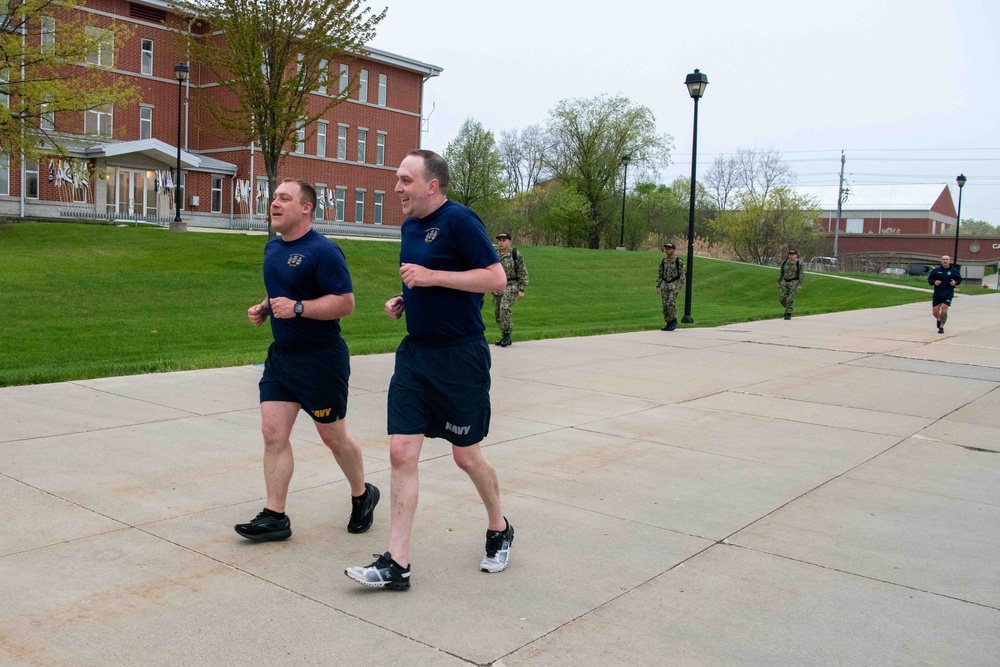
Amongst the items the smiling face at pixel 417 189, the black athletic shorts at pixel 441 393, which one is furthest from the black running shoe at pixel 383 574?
the smiling face at pixel 417 189

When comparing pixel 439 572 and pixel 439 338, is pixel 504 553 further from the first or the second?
pixel 439 338

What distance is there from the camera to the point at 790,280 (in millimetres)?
24484

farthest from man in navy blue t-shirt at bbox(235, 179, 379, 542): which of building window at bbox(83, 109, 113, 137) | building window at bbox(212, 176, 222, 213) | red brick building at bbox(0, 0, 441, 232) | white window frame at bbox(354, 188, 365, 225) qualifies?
white window frame at bbox(354, 188, 365, 225)

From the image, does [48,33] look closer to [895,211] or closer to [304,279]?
[304,279]

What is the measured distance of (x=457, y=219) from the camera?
14.3 feet

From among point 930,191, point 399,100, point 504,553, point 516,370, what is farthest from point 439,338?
point 930,191

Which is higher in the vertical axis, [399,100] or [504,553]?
[399,100]

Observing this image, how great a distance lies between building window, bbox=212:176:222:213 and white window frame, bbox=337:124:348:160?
283 inches

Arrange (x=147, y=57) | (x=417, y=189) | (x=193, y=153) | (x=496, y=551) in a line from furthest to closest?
(x=193, y=153), (x=147, y=57), (x=496, y=551), (x=417, y=189)

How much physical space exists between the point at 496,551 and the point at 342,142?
51502 mm

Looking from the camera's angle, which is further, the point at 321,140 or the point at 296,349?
the point at 321,140

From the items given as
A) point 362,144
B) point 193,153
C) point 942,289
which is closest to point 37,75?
point 193,153

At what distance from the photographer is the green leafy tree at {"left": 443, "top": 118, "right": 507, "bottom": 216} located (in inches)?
2584

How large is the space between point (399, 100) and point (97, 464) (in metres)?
52.9
